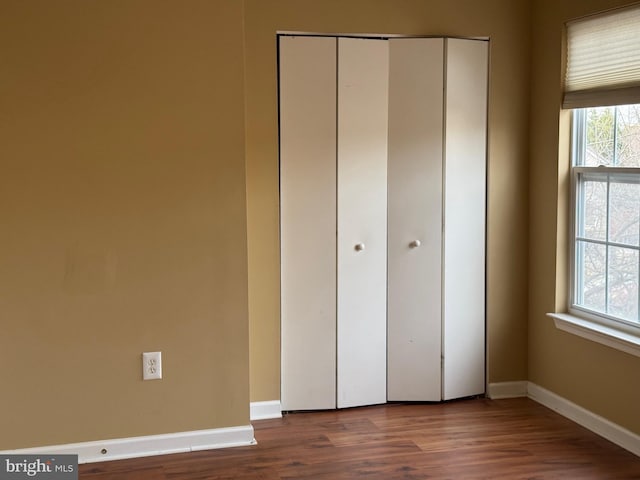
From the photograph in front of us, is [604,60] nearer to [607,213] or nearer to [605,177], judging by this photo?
[605,177]

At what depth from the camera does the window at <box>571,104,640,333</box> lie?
381 centimetres

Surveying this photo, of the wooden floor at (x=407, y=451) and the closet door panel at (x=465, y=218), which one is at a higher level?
the closet door panel at (x=465, y=218)

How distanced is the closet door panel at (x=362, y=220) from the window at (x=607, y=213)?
40.6 inches

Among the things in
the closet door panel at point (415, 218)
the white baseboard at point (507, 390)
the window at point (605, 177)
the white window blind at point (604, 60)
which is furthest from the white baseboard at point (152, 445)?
the white window blind at point (604, 60)

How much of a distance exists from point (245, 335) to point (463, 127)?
5.52 ft

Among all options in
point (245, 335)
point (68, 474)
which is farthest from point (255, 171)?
point (68, 474)

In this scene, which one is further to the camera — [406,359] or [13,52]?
[406,359]

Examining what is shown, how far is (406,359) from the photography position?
4.45m

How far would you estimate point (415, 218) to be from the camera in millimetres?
4402

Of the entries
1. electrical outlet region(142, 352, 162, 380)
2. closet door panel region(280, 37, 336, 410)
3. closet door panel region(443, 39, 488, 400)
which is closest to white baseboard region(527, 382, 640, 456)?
closet door panel region(443, 39, 488, 400)

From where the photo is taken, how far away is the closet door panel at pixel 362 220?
4270 mm

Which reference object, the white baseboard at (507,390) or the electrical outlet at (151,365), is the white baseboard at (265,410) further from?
the white baseboard at (507,390)

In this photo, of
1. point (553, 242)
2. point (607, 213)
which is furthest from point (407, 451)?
point (607, 213)

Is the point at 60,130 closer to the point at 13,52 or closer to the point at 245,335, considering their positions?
the point at 13,52
